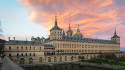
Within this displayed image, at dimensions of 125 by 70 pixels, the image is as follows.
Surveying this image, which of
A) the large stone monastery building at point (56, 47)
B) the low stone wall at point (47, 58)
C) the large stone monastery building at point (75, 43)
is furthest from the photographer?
the large stone monastery building at point (75, 43)

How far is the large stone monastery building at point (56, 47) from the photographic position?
58688 millimetres

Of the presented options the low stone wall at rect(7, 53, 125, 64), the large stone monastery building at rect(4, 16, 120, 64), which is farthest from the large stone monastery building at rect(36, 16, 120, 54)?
the low stone wall at rect(7, 53, 125, 64)

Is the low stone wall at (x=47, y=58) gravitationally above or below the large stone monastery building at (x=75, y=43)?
below

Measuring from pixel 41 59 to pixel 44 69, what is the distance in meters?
14.7

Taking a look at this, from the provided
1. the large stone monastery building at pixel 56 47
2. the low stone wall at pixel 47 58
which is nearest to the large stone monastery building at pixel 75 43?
the large stone monastery building at pixel 56 47

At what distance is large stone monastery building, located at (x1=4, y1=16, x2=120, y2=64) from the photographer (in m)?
58.7

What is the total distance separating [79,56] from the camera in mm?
73750

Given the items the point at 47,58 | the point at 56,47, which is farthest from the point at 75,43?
the point at 47,58

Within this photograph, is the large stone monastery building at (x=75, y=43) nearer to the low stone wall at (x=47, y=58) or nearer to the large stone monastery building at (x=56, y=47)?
the large stone monastery building at (x=56, y=47)

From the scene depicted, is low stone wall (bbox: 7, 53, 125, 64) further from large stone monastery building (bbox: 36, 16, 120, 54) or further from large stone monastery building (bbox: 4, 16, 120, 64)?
large stone monastery building (bbox: 36, 16, 120, 54)

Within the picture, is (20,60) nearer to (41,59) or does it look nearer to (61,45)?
(41,59)

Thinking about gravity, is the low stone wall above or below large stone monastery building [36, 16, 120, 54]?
below

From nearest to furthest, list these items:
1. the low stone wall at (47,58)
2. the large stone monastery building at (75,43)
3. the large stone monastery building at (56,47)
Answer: the low stone wall at (47,58)
the large stone monastery building at (56,47)
the large stone monastery building at (75,43)

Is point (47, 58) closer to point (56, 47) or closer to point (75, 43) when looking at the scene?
point (56, 47)
